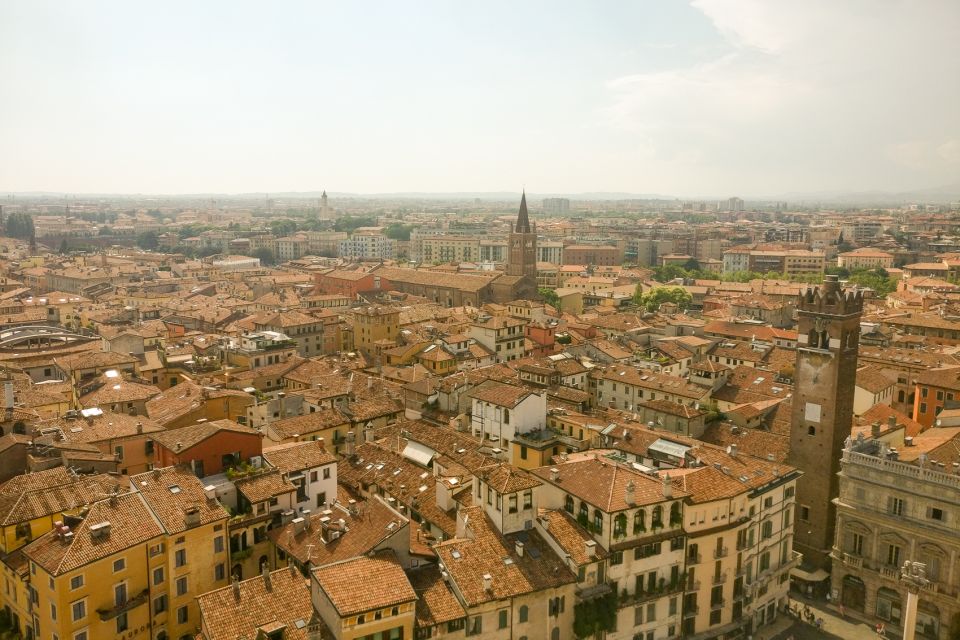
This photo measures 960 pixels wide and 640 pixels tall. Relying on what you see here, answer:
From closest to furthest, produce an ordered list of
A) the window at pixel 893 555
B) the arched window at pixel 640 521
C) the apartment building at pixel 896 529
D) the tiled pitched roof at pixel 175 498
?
1. the tiled pitched roof at pixel 175 498
2. the arched window at pixel 640 521
3. the apartment building at pixel 896 529
4. the window at pixel 893 555

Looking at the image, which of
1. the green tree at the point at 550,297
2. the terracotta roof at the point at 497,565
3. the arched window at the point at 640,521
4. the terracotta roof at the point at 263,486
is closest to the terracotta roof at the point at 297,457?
the terracotta roof at the point at 263,486

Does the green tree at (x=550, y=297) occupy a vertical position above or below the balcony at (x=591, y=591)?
above

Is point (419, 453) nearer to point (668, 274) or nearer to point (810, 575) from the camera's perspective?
point (810, 575)

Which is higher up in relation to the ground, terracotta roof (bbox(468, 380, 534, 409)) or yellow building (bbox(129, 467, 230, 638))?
terracotta roof (bbox(468, 380, 534, 409))

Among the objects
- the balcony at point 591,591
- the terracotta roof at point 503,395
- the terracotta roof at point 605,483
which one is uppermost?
the terracotta roof at point 503,395

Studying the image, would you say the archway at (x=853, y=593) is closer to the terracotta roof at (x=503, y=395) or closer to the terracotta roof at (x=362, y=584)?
the terracotta roof at (x=503, y=395)

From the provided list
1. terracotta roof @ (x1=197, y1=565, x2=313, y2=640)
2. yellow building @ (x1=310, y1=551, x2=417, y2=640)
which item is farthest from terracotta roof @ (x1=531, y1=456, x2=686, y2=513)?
terracotta roof @ (x1=197, y1=565, x2=313, y2=640)

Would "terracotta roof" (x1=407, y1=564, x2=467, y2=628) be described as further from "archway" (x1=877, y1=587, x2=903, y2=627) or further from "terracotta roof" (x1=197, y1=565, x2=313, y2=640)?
"archway" (x1=877, y1=587, x2=903, y2=627)
